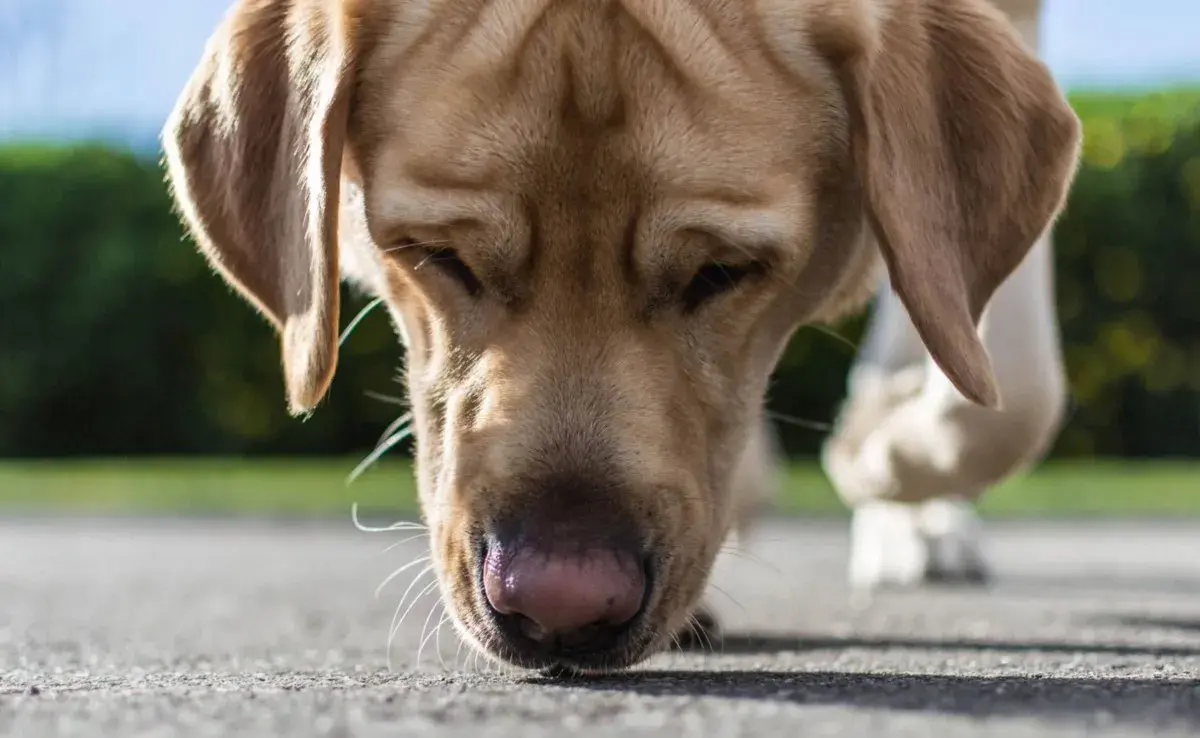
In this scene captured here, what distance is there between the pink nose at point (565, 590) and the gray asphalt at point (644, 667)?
128 millimetres

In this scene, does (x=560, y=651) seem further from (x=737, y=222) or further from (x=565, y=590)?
(x=737, y=222)

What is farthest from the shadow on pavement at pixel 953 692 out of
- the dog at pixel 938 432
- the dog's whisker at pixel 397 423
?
the dog at pixel 938 432

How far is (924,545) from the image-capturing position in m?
6.14

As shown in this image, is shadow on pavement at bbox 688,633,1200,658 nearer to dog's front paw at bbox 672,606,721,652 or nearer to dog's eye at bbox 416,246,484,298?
dog's front paw at bbox 672,606,721,652

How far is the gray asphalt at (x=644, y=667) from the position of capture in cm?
239

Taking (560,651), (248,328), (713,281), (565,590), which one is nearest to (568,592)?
(565,590)

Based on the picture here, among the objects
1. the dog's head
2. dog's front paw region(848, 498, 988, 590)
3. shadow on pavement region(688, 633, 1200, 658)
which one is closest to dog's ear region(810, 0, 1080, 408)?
the dog's head

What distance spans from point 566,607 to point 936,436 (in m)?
2.68

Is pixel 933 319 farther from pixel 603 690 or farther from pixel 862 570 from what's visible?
pixel 862 570

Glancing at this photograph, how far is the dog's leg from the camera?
5012 millimetres

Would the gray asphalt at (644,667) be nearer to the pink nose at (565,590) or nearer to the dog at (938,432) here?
the pink nose at (565,590)

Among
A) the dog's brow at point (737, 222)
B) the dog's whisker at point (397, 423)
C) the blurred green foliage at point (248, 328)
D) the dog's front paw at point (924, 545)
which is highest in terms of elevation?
the dog's brow at point (737, 222)

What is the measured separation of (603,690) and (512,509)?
39 cm

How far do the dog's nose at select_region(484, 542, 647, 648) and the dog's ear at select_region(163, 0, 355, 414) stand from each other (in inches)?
40.7
